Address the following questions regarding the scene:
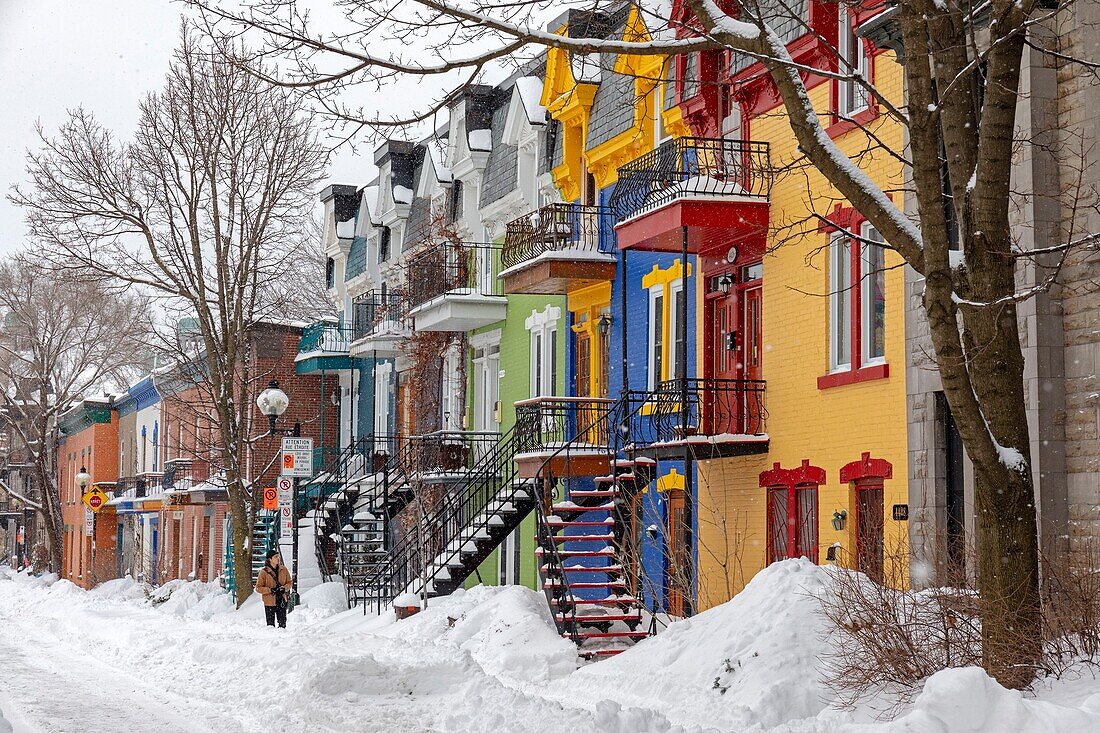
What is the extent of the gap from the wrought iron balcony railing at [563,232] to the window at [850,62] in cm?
650

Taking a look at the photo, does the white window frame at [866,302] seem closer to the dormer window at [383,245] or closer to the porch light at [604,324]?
the porch light at [604,324]

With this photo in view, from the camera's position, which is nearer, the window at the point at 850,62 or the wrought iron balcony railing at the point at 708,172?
the window at the point at 850,62

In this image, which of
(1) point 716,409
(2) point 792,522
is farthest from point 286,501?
(2) point 792,522

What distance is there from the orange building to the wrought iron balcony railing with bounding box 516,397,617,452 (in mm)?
37500

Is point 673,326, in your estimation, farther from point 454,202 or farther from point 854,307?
point 454,202

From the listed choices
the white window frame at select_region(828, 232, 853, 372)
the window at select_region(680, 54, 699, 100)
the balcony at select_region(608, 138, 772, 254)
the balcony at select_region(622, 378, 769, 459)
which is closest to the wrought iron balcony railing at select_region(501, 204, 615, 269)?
the window at select_region(680, 54, 699, 100)

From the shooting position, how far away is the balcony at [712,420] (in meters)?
19.0

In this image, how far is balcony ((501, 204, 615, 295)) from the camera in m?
24.3

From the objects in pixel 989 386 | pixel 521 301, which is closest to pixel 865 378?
pixel 989 386

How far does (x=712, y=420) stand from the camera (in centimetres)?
2025

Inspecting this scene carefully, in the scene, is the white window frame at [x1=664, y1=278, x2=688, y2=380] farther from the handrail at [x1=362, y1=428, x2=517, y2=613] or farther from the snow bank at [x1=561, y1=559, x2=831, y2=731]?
the snow bank at [x1=561, y1=559, x2=831, y2=731]

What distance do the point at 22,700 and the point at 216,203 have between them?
17005 millimetres

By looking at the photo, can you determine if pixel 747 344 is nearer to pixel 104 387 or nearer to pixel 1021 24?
pixel 1021 24

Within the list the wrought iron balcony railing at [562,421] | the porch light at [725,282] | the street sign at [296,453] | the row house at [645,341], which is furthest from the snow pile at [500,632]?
the porch light at [725,282]
